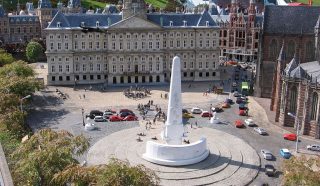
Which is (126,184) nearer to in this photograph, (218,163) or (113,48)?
(218,163)

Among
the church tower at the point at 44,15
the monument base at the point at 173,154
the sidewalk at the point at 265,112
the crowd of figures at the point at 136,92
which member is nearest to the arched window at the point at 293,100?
the sidewalk at the point at 265,112

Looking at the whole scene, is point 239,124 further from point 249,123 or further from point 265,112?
point 265,112

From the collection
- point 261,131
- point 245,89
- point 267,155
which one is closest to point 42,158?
point 267,155

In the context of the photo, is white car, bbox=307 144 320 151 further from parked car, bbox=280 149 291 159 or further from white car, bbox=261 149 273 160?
white car, bbox=261 149 273 160

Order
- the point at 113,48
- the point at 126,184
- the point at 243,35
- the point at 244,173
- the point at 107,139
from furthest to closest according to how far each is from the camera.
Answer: the point at 243,35
the point at 113,48
the point at 107,139
the point at 244,173
the point at 126,184

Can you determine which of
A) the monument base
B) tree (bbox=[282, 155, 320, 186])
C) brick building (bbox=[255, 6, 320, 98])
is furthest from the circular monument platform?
brick building (bbox=[255, 6, 320, 98])

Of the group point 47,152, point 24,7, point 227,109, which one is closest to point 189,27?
point 227,109
